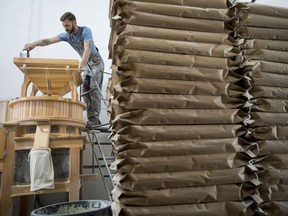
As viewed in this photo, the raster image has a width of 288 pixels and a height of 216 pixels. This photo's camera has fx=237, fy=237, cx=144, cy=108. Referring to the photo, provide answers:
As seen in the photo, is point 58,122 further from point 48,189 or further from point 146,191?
point 146,191

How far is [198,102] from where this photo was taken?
0.98 meters

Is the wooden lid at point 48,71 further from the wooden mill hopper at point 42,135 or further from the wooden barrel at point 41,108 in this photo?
the wooden barrel at point 41,108

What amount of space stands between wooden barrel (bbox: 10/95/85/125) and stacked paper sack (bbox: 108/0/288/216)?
1013mm

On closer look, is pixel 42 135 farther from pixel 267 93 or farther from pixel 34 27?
pixel 34 27

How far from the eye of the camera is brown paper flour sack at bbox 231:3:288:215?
3.20ft

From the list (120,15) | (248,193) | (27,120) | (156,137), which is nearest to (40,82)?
(27,120)

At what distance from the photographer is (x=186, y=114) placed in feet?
3.16

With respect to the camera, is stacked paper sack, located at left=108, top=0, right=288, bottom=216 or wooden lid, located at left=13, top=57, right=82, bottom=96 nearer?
stacked paper sack, located at left=108, top=0, right=288, bottom=216

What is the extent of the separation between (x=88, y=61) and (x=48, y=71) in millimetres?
681

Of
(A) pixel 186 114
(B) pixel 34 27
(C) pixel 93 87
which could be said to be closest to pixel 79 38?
(C) pixel 93 87

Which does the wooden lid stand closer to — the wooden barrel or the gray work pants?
the wooden barrel

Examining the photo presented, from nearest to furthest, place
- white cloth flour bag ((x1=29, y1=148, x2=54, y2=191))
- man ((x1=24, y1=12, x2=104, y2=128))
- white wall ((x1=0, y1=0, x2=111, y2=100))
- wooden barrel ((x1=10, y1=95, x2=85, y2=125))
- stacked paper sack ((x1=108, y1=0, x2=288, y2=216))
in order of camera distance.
Result: stacked paper sack ((x1=108, y1=0, x2=288, y2=216))
white cloth flour bag ((x1=29, y1=148, x2=54, y2=191))
wooden barrel ((x1=10, y1=95, x2=85, y2=125))
man ((x1=24, y1=12, x2=104, y2=128))
white wall ((x1=0, y1=0, x2=111, y2=100))

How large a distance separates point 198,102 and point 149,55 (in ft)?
0.91

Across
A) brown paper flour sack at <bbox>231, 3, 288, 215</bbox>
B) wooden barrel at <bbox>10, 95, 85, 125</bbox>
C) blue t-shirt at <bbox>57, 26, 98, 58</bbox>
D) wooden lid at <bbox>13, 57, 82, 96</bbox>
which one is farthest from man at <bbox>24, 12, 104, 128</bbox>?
brown paper flour sack at <bbox>231, 3, 288, 215</bbox>
